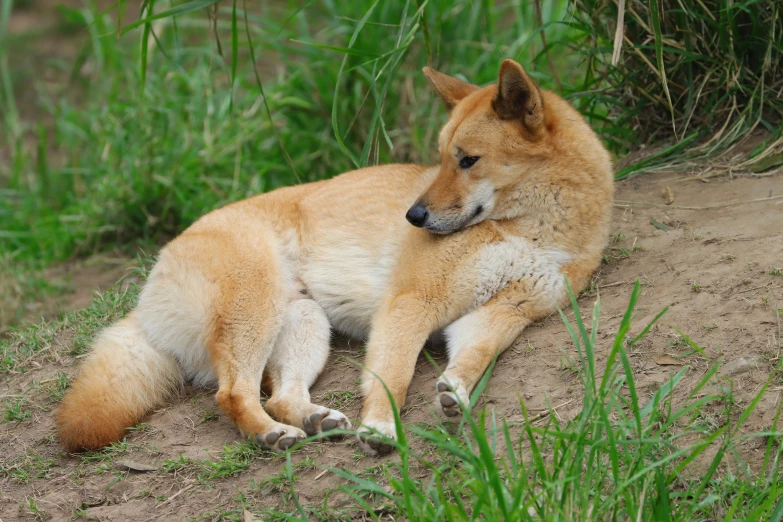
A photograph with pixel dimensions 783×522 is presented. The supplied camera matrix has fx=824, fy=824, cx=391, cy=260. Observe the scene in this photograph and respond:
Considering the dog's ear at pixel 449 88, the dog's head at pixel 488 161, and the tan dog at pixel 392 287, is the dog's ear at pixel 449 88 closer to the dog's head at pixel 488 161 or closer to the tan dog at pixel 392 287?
the tan dog at pixel 392 287

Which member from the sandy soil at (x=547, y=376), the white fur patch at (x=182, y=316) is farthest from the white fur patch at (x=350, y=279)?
the white fur patch at (x=182, y=316)

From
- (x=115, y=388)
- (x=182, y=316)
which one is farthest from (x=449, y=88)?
(x=115, y=388)

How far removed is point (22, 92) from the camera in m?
9.47

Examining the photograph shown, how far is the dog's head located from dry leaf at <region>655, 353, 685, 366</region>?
101cm

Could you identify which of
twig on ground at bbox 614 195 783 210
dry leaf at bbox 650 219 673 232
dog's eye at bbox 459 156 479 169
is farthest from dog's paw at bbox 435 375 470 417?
twig on ground at bbox 614 195 783 210

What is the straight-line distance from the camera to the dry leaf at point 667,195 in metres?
4.54

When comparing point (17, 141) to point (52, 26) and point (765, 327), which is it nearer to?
point (52, 26)

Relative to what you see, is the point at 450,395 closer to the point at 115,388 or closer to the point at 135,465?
the point at 135,465

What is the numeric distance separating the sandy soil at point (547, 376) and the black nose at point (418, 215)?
0.66m

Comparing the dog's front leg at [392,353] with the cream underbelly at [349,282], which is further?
the cream underbelly at [349,282]

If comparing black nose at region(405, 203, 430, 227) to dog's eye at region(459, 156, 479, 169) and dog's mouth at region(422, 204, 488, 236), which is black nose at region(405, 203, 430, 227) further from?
dog's eye at region(459, 156, 479, 169)

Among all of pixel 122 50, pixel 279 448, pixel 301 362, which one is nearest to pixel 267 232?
pixel 301 362

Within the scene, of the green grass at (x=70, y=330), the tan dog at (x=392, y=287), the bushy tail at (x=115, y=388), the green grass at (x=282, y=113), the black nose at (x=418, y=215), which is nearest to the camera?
the bushy tail at (x=115, y=388)

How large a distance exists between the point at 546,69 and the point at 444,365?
3.77 m
